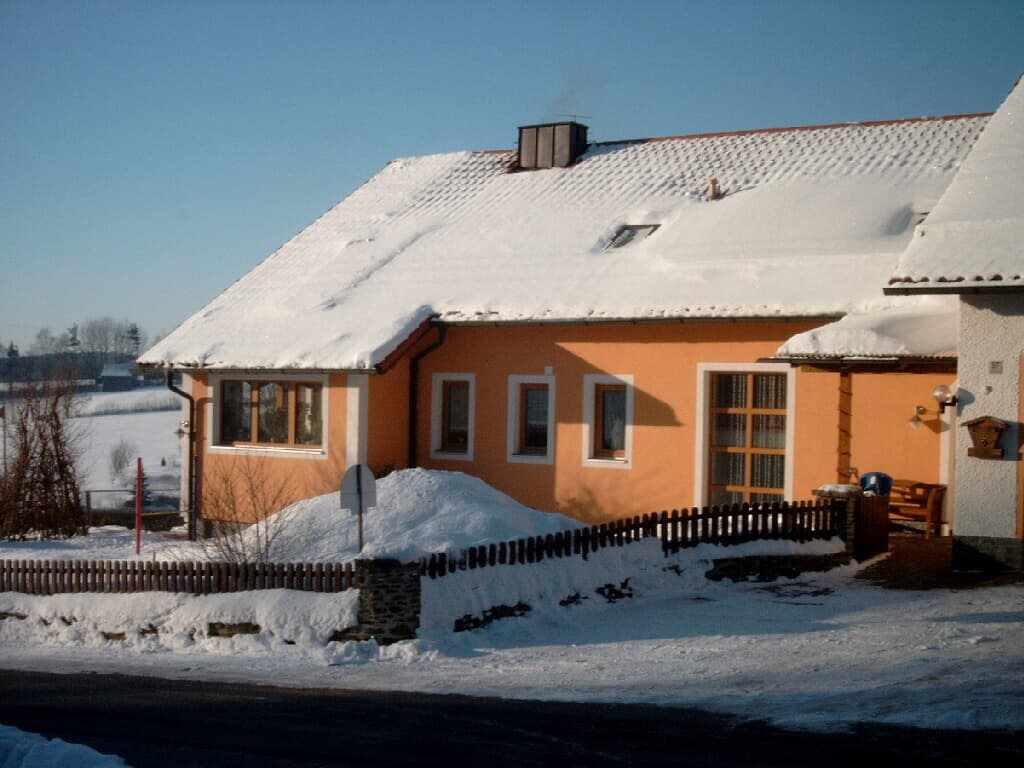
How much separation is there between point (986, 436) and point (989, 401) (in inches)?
15.7

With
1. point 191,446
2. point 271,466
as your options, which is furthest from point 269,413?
point 191,446

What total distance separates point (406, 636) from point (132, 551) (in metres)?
8.28

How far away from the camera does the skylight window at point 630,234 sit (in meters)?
21.3

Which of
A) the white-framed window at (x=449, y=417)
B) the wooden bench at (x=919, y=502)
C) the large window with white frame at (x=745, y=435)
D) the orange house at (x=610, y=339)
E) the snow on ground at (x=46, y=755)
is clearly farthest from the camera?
the white-framed window at (x=449, y=417)

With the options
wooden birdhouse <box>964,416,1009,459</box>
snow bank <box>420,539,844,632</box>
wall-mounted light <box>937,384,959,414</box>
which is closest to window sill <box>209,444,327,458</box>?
snow bank <box>420,539,844,632</box>

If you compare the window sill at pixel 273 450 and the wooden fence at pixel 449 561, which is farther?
the window sill at pixel 273 450

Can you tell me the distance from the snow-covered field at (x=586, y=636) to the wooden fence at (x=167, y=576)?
0.64 ft

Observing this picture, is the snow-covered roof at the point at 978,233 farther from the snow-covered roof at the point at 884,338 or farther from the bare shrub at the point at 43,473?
the bare shrub at the point at 43,473

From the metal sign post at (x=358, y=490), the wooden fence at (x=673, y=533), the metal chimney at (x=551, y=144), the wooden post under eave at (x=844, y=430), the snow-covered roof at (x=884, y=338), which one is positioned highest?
the metal chimney at (x=551, y=144)

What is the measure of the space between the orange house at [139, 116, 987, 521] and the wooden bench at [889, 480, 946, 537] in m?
0.28

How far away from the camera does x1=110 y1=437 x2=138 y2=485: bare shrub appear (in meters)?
47.9

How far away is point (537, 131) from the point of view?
25.9 metres

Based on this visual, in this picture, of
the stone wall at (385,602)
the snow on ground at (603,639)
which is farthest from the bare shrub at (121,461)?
the stone wall at (385,602)

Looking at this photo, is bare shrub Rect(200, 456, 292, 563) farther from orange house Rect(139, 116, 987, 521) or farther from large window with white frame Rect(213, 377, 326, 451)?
large window with white frame Rect(213, 377, 326, 451)
